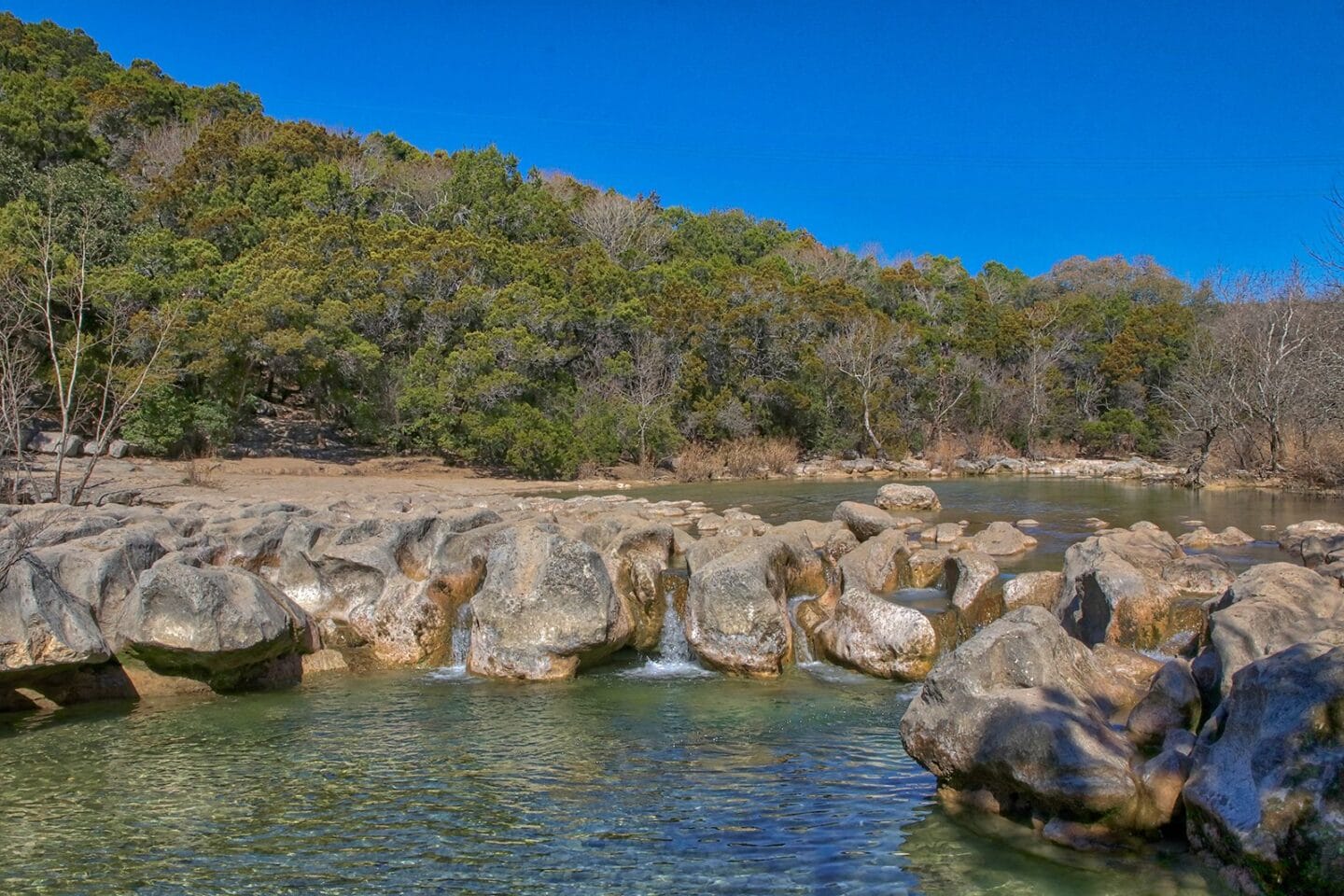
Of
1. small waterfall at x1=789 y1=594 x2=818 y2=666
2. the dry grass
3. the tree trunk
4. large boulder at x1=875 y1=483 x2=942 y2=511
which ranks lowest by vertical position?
small waterfall at x1=789 y1=594 x2=818 y2=666

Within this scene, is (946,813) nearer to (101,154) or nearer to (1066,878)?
(1066,878)

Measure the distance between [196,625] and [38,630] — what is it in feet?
4.59

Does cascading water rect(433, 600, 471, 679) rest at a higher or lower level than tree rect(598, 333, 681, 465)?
lower

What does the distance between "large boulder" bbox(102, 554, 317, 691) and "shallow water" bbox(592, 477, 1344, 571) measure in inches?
422

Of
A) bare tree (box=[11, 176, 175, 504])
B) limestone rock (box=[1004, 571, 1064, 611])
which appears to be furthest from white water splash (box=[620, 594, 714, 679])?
bare tree (box=[11, 176, 175, 504])

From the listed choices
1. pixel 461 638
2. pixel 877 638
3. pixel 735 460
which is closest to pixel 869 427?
pixel 735 460

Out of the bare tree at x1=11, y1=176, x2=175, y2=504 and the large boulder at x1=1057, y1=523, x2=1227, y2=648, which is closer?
the large boulder at x1=1057, y1=523, x2=1227, y2=648

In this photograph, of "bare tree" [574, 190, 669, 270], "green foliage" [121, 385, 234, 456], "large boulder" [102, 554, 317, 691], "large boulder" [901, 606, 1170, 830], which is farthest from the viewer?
"bare tree" [574, 190, 669, 270]

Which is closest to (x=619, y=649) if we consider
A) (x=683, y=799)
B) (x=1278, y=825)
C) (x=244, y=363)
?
(x=683, y=799)

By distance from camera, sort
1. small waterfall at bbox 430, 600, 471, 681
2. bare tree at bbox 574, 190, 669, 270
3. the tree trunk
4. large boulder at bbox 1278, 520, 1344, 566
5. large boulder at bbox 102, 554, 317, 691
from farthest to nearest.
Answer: bare tree at bbox 574, 190, 669, 270 < the tree trunk < large boulder at bbox 1278, 520, 1344, 566 < small waterfall at bbox 430, 600, 471, 681 < large boulder at bbox 102, 554, 317, 691

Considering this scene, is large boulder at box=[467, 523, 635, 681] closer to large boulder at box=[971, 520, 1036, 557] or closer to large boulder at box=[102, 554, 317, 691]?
large boulder at box=[102, 554, 317, 691]

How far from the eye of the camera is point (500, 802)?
23.7 ft

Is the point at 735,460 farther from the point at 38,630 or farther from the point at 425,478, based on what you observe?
the point at 38,630

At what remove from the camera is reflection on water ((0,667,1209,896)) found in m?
5.96
